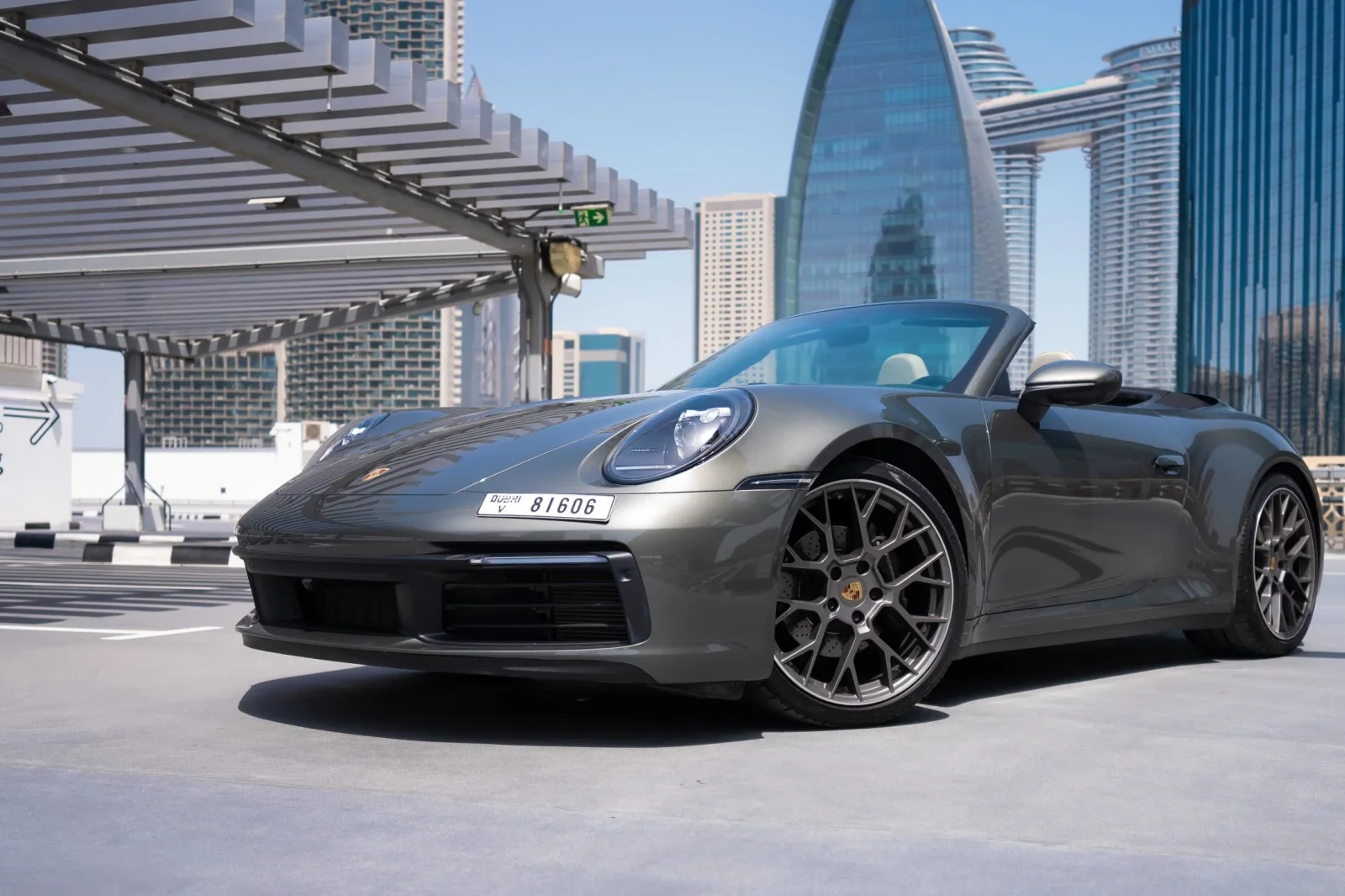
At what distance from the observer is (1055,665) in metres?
4.60

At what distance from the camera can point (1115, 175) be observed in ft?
588

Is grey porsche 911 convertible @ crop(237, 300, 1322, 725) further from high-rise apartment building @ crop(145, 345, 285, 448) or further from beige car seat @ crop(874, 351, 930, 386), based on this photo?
high-rise apartment building @ crop(145, 345, 285, 448)

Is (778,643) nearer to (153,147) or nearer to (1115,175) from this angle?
(153,147)

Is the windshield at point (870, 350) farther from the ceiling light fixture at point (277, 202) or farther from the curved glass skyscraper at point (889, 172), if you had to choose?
the curved glass skyscraper at point (889, 172)

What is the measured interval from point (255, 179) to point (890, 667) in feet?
34.7

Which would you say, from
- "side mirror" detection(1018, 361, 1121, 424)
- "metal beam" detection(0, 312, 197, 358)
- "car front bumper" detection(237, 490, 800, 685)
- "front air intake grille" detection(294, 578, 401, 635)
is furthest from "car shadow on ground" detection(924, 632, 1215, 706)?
"metal beam" detection(0, 312, 197, 358)

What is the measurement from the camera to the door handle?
14.1ft

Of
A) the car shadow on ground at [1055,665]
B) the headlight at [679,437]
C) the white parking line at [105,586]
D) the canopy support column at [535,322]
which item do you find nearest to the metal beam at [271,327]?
the canopy support column at [535,322]

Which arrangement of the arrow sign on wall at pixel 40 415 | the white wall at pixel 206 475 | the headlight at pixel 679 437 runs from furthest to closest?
the white wall at pixel 206 475, the arrow sign on wall at pixel 40 415, the headlight at pixel 679 437

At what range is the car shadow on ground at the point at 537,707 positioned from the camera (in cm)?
319

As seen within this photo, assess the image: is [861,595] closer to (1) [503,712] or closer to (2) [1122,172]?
(1) [503,712]

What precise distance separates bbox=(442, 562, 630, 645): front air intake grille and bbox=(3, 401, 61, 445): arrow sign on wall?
20.5 m

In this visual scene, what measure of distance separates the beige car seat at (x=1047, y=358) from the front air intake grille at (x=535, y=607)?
1530mm

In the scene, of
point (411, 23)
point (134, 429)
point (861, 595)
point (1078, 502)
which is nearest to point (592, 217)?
point (1078, 502)
